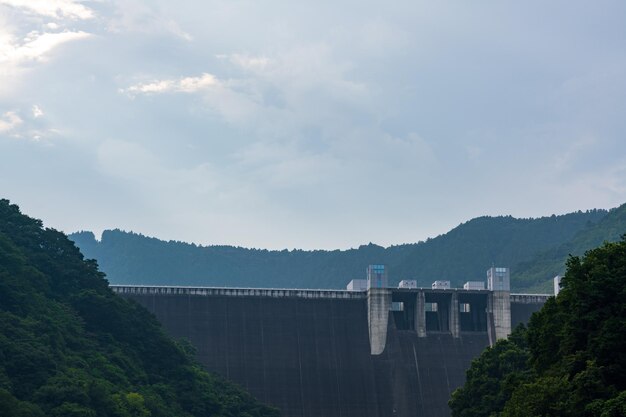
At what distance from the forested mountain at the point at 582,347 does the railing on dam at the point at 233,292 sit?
64528 mm

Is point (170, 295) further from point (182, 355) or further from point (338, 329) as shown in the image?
point (182, 355)

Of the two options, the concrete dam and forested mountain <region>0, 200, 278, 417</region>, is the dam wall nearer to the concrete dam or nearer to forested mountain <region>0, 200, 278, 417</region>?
the concrete dam

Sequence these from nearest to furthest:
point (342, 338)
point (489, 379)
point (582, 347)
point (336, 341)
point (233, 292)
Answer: point (582, 347) → point (489, 379) → point (336, 341) → point (342, 338) → point (233, 292)

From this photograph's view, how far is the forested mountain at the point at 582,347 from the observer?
175ft

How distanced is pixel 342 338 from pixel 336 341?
0.82m

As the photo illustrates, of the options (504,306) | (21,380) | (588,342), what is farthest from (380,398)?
(588,342)

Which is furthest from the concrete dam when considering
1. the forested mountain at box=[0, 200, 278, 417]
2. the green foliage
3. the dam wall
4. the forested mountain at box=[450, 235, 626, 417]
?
the forested mountain at box=[450, 235, 626, 417]

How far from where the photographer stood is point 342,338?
416ft

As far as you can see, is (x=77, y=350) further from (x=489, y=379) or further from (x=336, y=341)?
(x=336, y=341)

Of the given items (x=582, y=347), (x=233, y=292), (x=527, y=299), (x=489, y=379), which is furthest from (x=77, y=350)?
(x=527, y=299)

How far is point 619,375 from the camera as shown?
177ft

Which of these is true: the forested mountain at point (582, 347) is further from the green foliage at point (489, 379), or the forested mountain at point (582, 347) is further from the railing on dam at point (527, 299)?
the railing on dam at point (527, 299)

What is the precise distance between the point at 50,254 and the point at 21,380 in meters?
23.8

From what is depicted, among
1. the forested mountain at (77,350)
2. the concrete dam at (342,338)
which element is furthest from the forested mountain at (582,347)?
the concrete dam at (342,338)
